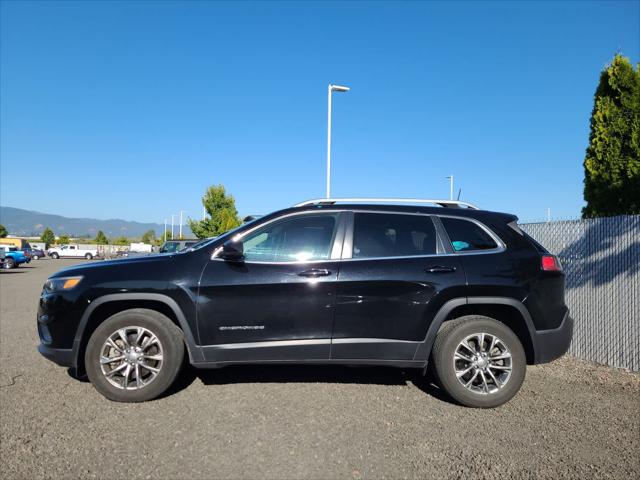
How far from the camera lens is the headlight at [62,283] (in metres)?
3.91

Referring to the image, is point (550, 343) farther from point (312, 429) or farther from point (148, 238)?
point (148, 238)

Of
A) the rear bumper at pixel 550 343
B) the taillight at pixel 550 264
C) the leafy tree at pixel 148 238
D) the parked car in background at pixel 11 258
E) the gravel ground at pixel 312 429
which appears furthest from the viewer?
the leafy tree at pixel 148 238

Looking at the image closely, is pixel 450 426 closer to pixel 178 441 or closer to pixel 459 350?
pixel 459 350

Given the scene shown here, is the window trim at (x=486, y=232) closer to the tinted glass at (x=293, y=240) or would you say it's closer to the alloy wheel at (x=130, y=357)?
the tinted glass at (x=293, y=240)

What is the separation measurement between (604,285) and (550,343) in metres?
2.06

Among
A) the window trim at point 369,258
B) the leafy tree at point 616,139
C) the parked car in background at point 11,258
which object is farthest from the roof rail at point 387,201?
the parked car in background at point 11,258

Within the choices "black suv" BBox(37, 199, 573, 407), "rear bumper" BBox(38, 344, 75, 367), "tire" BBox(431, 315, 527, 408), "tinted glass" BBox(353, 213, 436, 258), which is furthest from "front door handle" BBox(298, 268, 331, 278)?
"rear bumper" BBox(38, 344, 75, 367)

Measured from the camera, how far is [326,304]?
3.83m

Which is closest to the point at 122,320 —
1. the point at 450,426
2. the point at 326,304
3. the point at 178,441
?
the point at 178,441

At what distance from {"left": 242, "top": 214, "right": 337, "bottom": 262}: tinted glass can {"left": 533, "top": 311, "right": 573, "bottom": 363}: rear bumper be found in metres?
2.13

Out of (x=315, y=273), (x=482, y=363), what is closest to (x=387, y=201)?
(x=315, y=273)

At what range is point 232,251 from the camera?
3.83 m

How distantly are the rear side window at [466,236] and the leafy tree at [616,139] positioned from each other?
204 inches

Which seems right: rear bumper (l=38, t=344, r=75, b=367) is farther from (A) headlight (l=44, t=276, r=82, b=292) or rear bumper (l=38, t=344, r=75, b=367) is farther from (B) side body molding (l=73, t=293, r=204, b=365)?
(A) headlight (l=44, t=276, r=82, b=292)
